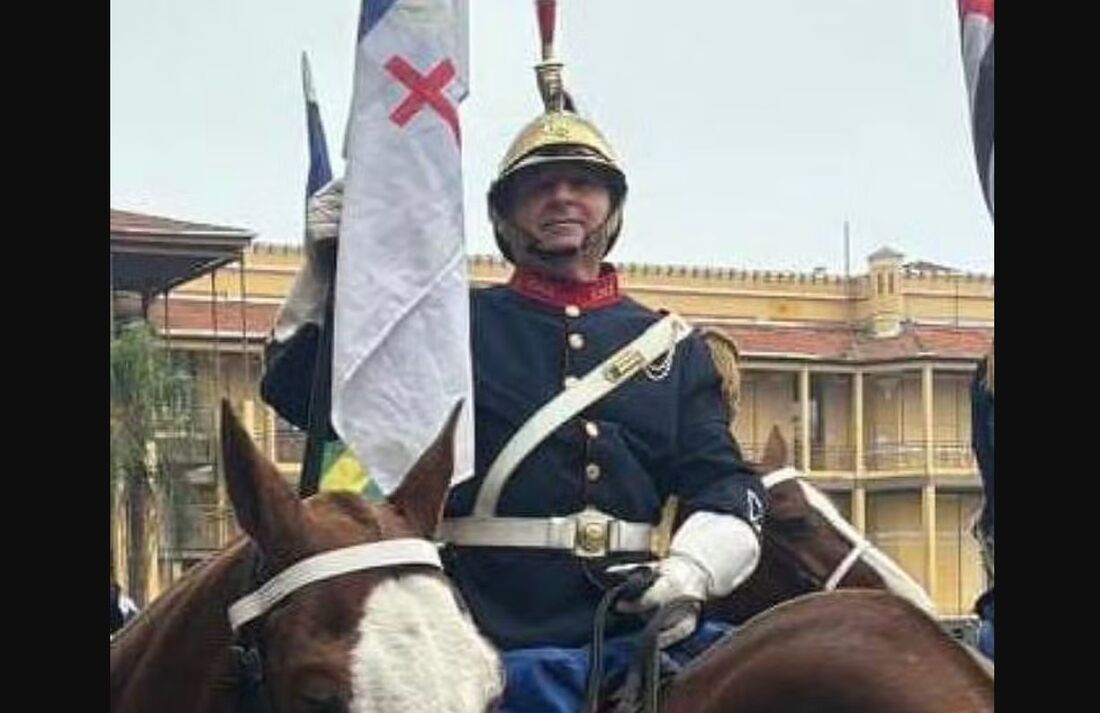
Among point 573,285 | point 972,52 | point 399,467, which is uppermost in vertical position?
point 972,52

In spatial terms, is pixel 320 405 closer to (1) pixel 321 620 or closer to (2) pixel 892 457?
(1) pixel 321 620

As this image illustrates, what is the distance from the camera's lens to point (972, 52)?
5020 millimetres

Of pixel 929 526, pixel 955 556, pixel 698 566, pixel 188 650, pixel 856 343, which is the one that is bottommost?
pixel 955 556

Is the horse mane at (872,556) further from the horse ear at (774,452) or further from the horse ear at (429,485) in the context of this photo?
the horse ear at (429,485)

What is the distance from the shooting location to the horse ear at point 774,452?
23.8ft

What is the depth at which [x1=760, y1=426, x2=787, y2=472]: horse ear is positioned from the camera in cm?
725

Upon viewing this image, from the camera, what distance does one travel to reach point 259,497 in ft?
13.3

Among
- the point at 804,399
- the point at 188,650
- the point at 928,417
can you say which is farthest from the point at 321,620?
the point at 928,417

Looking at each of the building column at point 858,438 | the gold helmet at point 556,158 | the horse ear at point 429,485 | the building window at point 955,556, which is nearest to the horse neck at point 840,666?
the horse ear at point 429,485

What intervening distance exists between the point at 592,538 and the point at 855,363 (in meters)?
19.8
